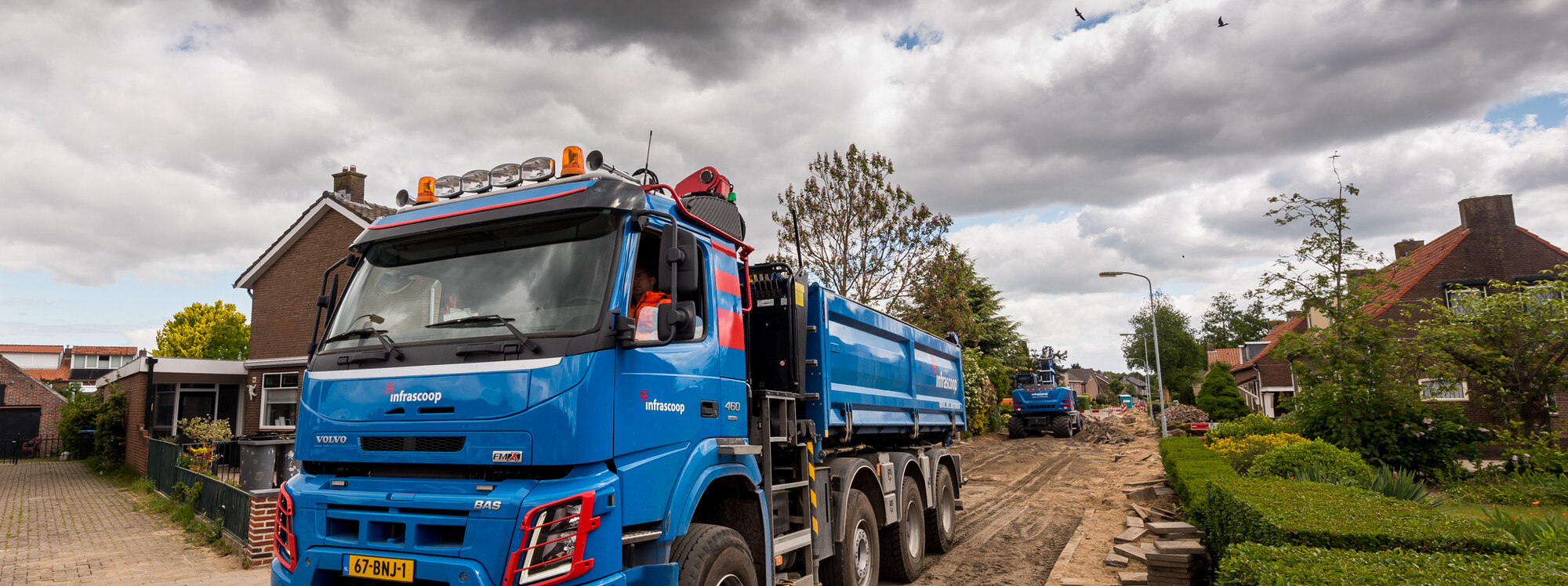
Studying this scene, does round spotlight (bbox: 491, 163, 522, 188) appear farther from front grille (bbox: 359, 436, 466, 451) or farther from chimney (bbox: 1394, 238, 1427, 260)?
chimney (bbox: 1394, 238, 1427, 260)

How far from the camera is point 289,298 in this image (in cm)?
2066

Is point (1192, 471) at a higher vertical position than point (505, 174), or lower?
lower

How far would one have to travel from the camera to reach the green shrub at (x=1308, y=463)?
31.6 feet

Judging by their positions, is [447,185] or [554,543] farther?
[447,185]

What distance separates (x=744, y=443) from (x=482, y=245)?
78.9 inches

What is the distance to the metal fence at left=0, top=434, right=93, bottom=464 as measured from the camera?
26.8m

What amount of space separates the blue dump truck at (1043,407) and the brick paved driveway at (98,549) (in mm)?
25439

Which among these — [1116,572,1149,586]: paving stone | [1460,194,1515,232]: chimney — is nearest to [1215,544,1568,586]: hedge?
[1116,572,1149,586]: paving stone

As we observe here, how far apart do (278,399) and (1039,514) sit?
18820 millimetres

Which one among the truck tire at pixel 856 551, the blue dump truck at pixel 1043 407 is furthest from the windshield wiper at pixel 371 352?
the blue dump truck at pixel 1043 407

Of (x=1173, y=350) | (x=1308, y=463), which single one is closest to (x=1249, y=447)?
(x=1308, y=463)

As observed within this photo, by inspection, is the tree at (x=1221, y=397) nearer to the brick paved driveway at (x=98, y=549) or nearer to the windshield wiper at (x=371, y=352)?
the brick paved driveway at (x=98, y=549)

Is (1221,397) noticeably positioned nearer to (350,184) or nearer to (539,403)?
(350,184)

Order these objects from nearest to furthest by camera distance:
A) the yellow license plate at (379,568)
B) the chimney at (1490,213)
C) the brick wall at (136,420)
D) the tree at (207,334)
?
1. the yellow license plate at (379,568)
2. the brick wall at (136,420)
3. the chimney at (1490,213)
4. the tree at (207,334)
